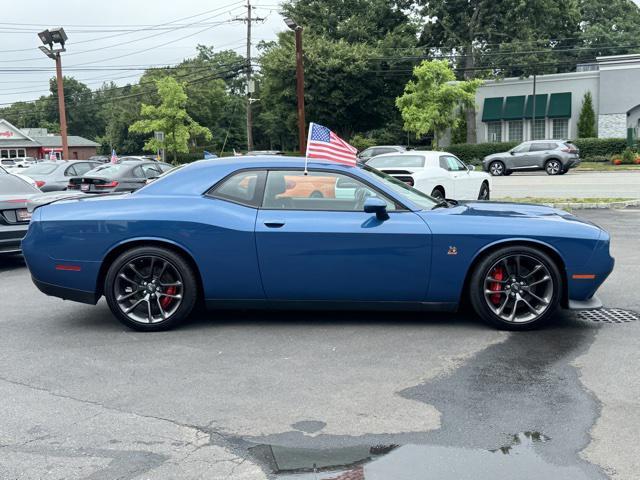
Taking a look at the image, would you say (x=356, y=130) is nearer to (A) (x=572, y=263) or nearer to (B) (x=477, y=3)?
(B) (x=477, y=3)

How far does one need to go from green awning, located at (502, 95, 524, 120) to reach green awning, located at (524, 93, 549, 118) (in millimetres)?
386

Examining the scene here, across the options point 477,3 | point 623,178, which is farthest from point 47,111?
point 623,178

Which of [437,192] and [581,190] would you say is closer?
[437,192]

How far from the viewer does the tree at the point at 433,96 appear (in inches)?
1598

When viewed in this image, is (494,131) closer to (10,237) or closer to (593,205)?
(593,205)

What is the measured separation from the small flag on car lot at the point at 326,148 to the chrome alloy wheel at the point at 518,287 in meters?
1.66

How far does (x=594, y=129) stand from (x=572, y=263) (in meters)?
41.3

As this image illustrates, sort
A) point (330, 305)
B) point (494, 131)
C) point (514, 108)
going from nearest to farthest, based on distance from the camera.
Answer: point (330, 305)
point (514, 108)
point (494, 131)

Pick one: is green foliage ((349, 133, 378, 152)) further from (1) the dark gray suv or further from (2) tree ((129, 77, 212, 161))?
(1) the dark gray suv

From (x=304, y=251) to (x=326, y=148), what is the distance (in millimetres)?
1136

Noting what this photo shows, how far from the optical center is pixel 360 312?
666cm

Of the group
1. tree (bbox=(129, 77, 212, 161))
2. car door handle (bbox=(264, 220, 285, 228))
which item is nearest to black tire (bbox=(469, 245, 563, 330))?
car door handle (bbox=(264, 220, 285, 228))

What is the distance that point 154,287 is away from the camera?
20.0 ft

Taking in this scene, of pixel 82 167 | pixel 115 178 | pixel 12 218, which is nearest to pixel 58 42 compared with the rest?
pixel 82 167
